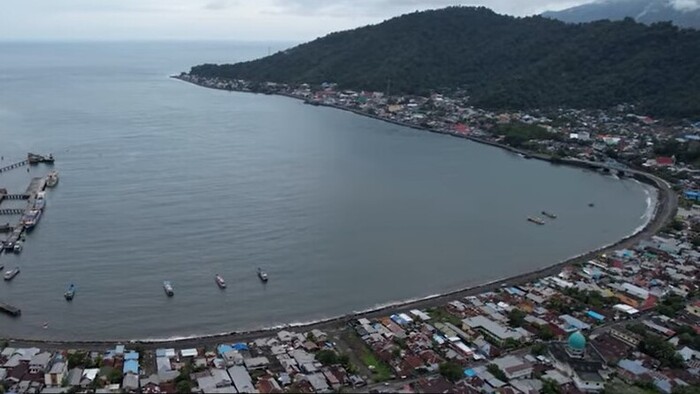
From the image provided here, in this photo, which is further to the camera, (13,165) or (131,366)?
(13,165)

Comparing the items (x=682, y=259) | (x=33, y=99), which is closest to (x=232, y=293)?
(x=682, y=259)

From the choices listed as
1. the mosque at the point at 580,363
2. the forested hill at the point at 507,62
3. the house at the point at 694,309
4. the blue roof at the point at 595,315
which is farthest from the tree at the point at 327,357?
the forested hill at the point at 507,62

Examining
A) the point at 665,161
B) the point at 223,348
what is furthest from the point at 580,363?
the point at 665,161

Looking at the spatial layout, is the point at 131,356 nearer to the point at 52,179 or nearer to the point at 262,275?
the point at 262,275

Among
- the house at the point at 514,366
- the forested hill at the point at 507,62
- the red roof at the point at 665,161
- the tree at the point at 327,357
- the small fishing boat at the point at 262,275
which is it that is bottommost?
the small fishing boat at the point at 262,275

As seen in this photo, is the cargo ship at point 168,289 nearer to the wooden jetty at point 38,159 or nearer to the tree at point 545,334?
the tree at point 545,334

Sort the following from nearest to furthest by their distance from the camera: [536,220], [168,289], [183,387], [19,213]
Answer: [183,387]
[168,289]
[19,213]
[536,220]

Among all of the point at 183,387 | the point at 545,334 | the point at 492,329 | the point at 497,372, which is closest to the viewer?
the point at 183,387
